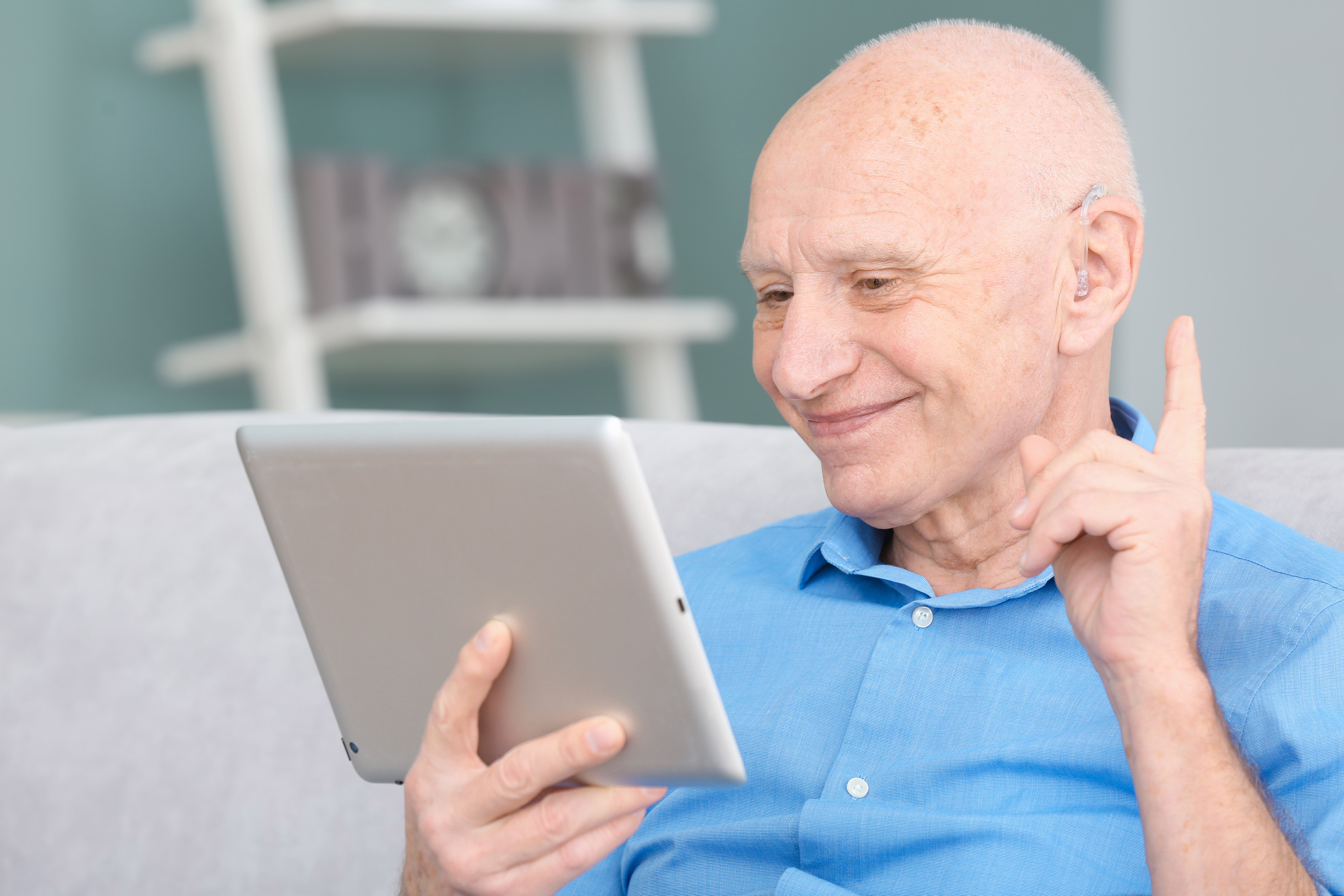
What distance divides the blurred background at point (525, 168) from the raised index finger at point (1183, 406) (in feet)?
4.38

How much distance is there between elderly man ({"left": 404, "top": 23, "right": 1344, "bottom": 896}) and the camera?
0.79 m

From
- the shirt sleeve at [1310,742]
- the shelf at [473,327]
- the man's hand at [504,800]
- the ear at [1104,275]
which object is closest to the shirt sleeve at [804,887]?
the man's hand at [504,800]

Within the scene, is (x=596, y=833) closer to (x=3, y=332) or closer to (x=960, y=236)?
(x=960, y=236)

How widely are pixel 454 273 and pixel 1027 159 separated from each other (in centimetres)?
194

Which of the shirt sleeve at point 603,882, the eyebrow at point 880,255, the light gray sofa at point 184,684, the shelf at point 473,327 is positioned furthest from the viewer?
the shelf at point 473,327

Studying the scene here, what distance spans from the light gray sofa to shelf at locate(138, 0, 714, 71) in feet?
4.77

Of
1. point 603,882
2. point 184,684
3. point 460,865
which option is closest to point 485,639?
point 460,865

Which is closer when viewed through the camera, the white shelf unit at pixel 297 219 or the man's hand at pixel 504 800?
the man's hand at pixel 504 800

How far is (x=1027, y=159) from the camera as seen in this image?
102 centimetres

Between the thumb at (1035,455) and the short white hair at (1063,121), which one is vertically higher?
the short white hair at (1063,121)

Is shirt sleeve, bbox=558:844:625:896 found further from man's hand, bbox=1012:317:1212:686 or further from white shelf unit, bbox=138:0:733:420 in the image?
white shelf unit, bbox=138:0:733:420

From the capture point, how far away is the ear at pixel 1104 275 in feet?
Answer: 3.44

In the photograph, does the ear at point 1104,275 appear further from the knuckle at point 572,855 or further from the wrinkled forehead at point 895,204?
the knuckle at point 572,855

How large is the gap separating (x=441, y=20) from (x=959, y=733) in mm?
2141
